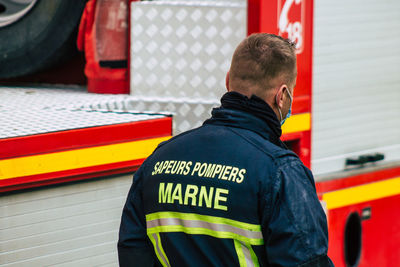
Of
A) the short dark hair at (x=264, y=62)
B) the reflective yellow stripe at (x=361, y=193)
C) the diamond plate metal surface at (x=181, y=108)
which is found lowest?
the reflective yellow stripe at (x=361, y=193)

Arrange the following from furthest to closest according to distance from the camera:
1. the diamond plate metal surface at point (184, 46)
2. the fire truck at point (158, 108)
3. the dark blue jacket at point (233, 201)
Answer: the diamond plate metal surface at point (184, 46) < the fire truck at point (158, 108) < the dark blue jacket at point (233, 201)

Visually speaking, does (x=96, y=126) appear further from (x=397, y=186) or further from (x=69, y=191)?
(x=397, y=186)

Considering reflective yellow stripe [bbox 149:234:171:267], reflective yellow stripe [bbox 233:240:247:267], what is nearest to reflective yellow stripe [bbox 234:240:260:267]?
reflective yellow stripe [bbox 233:240:247:267]

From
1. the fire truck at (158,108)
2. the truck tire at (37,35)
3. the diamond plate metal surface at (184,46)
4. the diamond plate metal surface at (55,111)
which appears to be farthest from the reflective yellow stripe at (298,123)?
the truck tire at (37,35)

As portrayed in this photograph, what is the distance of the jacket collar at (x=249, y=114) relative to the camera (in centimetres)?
159

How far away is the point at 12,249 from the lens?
6.93 ft

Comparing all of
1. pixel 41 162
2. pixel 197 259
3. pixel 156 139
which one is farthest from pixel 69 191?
pixel 197 259

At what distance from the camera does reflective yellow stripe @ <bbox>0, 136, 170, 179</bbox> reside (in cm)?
208

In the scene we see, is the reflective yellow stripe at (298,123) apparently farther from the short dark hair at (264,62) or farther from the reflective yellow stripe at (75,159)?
the short dark hair at (264,62)

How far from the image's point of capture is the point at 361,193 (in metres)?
3.48

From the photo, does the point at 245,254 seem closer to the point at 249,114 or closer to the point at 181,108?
the point at 249,114

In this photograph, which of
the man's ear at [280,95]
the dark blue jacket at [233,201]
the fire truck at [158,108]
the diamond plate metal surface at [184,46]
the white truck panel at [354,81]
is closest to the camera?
the dark blue jacket at [233,201]

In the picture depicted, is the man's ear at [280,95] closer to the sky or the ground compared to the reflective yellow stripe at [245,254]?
closer to the sky

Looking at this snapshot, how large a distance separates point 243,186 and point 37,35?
2.05 metres
